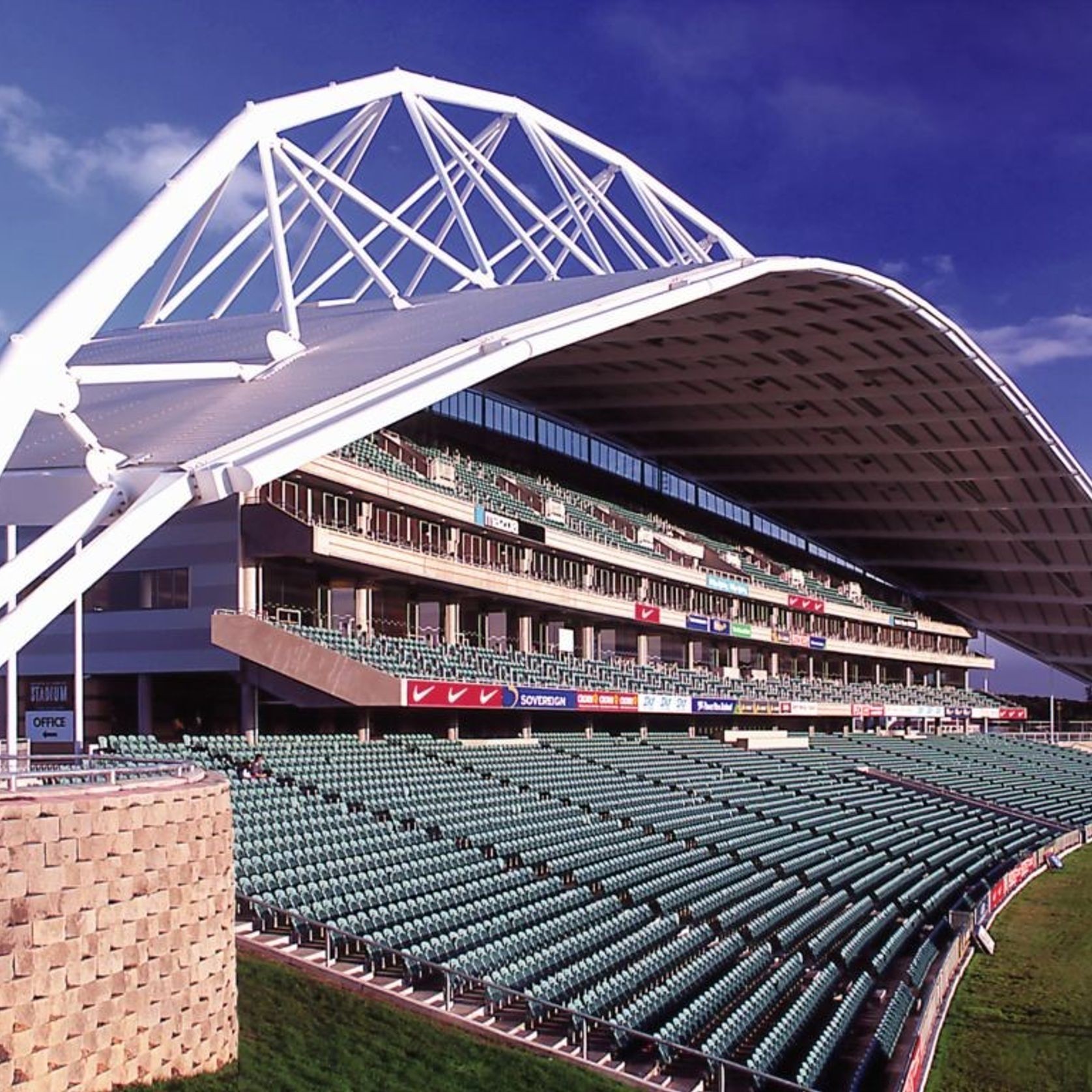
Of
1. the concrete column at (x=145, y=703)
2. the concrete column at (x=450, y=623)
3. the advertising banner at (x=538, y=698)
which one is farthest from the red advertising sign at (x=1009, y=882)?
the concrete column at (x=145, y=703)

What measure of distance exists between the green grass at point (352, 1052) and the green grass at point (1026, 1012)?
19.6 feet

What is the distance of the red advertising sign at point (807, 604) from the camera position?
2618 inches

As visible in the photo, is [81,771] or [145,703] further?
[145,703]

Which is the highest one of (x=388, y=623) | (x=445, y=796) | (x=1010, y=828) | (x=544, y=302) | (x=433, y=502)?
(x=544, y=302)

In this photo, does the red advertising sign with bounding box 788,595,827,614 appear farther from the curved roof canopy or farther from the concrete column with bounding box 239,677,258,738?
the concrete column with bounding box 239,677,258,738

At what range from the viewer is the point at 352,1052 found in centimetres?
1508

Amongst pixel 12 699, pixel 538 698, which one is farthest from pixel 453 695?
pixel 12 699

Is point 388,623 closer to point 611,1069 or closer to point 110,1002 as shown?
point 611,1069

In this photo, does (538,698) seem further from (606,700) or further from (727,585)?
(727,585)

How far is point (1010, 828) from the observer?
145 ft

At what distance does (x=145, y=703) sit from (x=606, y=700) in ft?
47.7

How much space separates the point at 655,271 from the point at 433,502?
8.56 metres

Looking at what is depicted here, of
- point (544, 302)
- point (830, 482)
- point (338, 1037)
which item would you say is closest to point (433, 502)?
point (544, 302)

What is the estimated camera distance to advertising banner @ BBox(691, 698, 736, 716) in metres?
49.4
